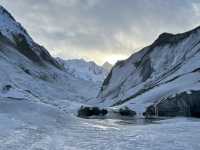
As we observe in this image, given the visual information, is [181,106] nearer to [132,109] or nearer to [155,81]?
[132,109]

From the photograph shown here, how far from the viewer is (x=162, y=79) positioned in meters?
101

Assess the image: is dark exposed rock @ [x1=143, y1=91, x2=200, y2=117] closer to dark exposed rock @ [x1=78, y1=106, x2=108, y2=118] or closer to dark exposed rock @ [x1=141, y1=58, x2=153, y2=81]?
dark exposed rock @ [x1=78, y1=106, x2=108, y2=118]

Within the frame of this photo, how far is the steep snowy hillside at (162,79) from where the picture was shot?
210 ft

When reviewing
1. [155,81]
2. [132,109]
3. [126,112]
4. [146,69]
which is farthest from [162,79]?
[146,69]

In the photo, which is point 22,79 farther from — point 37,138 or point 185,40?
point 37,138

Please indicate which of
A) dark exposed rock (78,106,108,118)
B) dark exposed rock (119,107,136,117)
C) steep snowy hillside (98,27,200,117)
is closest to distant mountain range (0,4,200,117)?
steep snowy hillside (98,27,200,117)

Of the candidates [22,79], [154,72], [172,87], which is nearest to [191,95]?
[172,87]

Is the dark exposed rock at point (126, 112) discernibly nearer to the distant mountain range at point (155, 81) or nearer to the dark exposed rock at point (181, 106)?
the distant mountain range at point (155, 81)

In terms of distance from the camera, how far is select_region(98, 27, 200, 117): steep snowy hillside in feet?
210

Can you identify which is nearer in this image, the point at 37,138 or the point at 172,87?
the point at 37,138

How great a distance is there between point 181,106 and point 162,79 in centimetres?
3969

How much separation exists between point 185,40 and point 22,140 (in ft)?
347

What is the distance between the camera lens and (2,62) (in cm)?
19250

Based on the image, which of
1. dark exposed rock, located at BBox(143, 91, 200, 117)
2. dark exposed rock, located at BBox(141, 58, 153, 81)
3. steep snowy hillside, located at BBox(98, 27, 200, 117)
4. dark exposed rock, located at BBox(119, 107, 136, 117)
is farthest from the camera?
dark exposed rock, located at BBox(141, 58, 153, 81)
